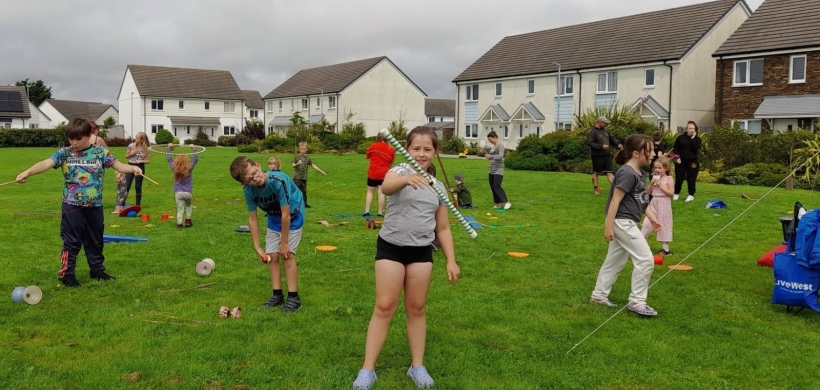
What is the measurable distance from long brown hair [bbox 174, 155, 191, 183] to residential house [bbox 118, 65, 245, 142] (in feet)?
227

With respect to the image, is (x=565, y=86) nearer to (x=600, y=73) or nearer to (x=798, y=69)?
(x=600, y=73)

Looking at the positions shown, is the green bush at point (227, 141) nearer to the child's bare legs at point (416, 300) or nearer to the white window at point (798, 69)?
the white window at point (798, 69)

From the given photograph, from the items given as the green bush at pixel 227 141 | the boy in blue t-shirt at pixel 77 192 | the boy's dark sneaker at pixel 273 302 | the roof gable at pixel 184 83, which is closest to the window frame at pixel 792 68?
the boy's dark sneaker at pixel 273 302

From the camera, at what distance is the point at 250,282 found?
8.17 metres

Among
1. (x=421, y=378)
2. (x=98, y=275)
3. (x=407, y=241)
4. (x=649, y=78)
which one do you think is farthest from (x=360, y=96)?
(x=407, y=241)

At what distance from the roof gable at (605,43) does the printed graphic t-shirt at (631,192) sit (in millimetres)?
38513

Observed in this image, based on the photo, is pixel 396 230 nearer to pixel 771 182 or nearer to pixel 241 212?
pixel 241 212

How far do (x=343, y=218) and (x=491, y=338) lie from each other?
27.9ft

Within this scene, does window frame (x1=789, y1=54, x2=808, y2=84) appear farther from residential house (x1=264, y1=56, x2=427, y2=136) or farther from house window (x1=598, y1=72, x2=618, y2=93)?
residential house (x1=264, y1=56, x2=427, y2=136)

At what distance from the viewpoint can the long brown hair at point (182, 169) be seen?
12.4 meters

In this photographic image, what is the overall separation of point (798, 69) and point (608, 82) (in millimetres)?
13061

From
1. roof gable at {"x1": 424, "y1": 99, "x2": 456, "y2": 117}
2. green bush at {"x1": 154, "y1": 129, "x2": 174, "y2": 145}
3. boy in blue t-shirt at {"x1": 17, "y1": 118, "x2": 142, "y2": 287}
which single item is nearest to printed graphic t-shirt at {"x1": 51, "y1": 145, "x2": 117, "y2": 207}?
boy in blue t-shirt at {"x1": 17, "y1": 118, "x2": 142, "y2": 287}

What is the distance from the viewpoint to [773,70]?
121ft

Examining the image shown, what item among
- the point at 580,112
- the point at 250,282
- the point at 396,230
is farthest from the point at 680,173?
the point at 580,112
